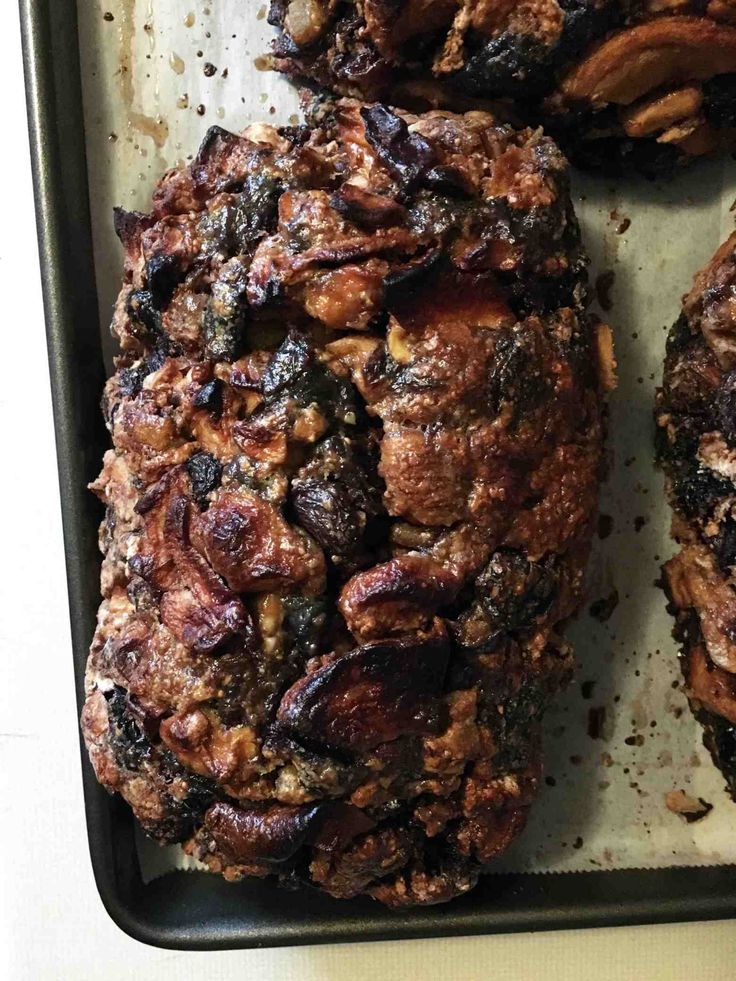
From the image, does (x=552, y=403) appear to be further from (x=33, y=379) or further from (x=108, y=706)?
(x=33, y=379)

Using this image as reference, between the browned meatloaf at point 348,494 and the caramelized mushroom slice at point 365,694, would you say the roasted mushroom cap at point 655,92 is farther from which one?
the caramelized mushroom slice at point 365,694

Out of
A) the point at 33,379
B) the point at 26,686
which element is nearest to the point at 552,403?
the point at 33,379

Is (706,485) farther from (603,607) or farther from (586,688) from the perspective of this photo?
(586,688)

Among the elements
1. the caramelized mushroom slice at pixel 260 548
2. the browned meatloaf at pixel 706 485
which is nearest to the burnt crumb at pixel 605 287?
the browned meatloaf at pixel 706 485

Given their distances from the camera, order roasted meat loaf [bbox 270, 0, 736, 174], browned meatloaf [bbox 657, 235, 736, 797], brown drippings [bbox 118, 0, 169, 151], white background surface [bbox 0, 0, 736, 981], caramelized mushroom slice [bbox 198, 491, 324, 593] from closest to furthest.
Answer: caramelized mushroom slice [bbox 198, 491, 324, 593], roasted meat loaf [bbox 270, 0, 736, 174], browned meatloaf [bbox 657, 235, 736, 797], brown drippings [bbox 118, 0, 169, 151], white background surface [bbox 0, 0, 736, 981]

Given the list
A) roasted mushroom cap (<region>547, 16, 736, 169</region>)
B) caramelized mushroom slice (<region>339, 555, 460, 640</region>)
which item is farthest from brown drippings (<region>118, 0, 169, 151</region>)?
caramelized mushroom slice (<region>339, 555, 460, 640</region>)

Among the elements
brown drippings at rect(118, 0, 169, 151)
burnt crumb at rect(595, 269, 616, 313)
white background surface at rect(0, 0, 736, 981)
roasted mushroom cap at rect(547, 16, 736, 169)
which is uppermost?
brown drippings at rect(118, 0, 169, 151)

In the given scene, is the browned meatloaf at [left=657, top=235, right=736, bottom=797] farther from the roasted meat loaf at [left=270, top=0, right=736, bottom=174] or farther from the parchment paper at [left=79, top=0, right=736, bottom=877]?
the roasted meat loaf at [left=270, top=0, right=736, bottom=174]

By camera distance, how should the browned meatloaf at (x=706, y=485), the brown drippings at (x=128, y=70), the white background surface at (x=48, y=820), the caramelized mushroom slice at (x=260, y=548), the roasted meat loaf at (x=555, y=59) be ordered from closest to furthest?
the caramelized mushroom slice at (x=260, y=548) < the roasted meat loaf at (x=555, y=59) < the browned meatloaf at (x=706, y=485) < the brown drippings at (x=128, y=70) < the white background surface at (x=48, y=820)
